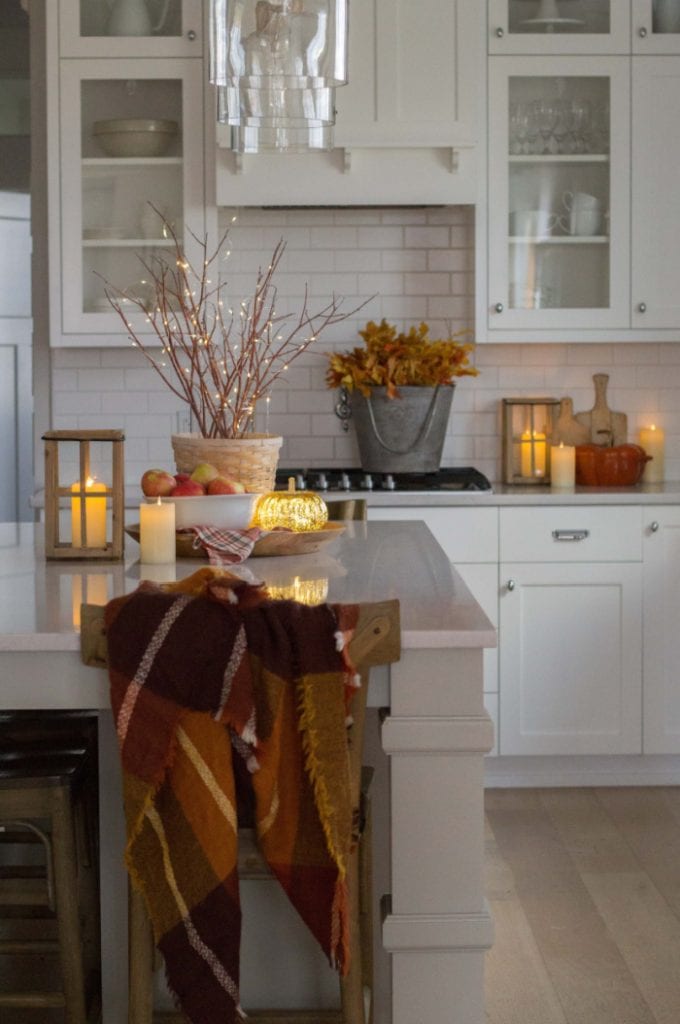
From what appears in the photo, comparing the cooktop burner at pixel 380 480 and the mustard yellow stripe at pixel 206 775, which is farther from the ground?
the cooktop burner at pixel 380 480

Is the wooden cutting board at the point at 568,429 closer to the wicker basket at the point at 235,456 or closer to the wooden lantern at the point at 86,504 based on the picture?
the wicker basket at the point at 235,456

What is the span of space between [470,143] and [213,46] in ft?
7.30

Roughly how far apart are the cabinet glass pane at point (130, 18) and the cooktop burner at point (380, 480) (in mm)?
1531

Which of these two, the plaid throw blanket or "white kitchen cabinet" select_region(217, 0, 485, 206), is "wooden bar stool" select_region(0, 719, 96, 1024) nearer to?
the plaid throw blanket

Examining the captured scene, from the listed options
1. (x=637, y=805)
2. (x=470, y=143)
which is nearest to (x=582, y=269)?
(x=470, y=143)

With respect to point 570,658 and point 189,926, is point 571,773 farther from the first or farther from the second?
point 189,926

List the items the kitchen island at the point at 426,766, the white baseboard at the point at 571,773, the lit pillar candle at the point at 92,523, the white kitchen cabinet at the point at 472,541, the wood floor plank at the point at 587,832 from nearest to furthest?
the kitchen island at the point at 426,766, the lit pillar candle at the point at 92,523, the wood floor plank at the point at 587,832, the white kitchen cabinet at the point at 472,541, the white baseboard at the point at 571,773

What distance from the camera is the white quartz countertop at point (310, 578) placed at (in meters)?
2.27

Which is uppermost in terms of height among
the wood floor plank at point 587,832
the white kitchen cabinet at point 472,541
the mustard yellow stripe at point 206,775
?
the white kitchen cabinet at point 472,541

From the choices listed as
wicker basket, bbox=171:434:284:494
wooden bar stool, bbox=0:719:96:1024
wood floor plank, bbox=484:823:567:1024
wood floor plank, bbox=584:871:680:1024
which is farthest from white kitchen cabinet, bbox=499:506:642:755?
wooden bar stool, bbox=0:719:96:1024

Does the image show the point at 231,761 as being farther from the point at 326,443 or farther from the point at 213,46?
the point at 326,443

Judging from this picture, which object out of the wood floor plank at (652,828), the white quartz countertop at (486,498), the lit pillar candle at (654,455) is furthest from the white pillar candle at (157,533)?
the lit pillar candle at (654,455)

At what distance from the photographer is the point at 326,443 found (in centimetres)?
541

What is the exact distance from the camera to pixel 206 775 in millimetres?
2215
